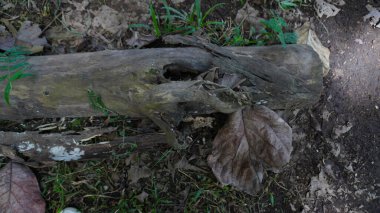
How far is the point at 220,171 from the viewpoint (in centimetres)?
262

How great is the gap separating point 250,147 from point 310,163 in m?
0.71

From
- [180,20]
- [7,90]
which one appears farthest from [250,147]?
[7,90]

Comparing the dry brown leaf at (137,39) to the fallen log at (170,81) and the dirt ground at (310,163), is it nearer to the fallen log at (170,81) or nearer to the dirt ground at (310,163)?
the dirt ground at (310,163)

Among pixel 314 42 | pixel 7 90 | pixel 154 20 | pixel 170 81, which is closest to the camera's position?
pixel 170 81

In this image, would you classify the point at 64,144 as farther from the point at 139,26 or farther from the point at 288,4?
the point at 288,4

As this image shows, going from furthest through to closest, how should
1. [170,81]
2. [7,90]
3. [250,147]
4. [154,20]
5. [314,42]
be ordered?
[314,42] → [154,20] → [250,147] → [7,90] → [170,81]

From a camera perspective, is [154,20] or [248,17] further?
[248,17]

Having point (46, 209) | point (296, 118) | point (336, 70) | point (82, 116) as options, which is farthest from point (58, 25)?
point (336, 70)

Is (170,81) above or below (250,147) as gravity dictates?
above

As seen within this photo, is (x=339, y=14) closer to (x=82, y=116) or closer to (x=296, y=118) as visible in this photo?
(x=296, y=118)

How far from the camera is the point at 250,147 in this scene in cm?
253

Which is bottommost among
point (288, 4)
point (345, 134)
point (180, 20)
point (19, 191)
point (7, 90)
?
point (19, 191)

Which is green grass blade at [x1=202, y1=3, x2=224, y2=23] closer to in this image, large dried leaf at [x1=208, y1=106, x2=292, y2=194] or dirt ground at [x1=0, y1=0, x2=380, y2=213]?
dirt ground at [x1=0, y1=0, x2=380, y2=213]

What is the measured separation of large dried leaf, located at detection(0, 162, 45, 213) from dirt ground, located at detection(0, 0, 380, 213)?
9cm
